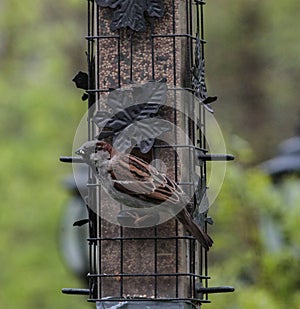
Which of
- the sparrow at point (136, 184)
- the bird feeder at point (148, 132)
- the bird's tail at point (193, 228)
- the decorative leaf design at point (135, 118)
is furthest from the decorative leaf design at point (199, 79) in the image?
the bird's tail at point (193, 228)

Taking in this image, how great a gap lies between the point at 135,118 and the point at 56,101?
32.4ft

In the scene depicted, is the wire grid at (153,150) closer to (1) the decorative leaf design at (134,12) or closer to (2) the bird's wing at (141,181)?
(1) the decorative leaf design at (134,12)

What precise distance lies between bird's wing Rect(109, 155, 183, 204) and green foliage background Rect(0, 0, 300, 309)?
5652 millimetres

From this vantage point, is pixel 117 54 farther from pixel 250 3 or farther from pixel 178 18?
pixel 250 3

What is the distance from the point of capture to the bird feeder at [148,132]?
7438 mm

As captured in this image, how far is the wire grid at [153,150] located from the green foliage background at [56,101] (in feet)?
16.9

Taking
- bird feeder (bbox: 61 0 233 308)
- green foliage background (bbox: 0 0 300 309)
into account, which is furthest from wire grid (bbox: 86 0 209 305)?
green foliage background (bbox: 0 0 300 309)

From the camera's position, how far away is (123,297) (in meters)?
7.48

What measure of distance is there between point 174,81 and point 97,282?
1291 mm

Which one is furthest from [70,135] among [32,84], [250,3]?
[250,3]

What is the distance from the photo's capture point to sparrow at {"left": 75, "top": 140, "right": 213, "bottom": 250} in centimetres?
711

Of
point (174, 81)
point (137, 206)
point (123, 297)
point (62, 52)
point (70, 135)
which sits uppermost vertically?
point (62, 52)

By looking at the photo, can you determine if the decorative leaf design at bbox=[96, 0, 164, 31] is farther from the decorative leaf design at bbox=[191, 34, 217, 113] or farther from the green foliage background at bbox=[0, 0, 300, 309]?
the green foliage background at bbox=[0, 0, 300, 309]

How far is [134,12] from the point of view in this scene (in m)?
7.52
